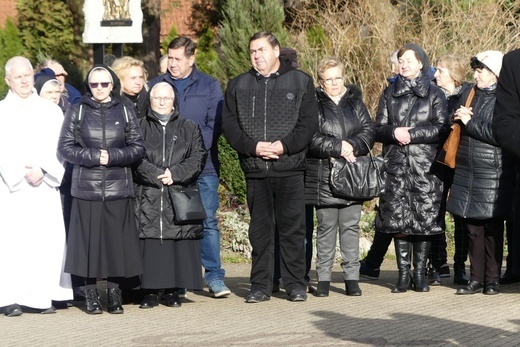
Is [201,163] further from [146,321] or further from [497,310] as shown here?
[497,310]

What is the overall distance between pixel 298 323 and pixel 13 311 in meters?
2.35

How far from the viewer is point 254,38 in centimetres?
1055

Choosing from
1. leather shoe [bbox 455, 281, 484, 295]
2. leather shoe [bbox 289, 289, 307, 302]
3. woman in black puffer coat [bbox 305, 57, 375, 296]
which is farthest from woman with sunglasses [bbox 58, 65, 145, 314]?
leather shoe [bbox 455, 281, 484, 295]

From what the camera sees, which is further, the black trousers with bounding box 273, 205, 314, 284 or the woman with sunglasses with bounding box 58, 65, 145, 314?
the black trousers with bounding box 273, 205, 314, 284

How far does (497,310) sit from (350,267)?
5.01 feet

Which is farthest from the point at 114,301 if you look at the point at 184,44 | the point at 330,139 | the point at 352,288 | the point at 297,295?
the point at 184,44

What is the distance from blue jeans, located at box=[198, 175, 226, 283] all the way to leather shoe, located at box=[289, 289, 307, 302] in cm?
73

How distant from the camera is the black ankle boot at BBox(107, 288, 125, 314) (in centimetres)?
997

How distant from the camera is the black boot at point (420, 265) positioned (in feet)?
35.8

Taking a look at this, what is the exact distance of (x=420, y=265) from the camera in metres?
10.9

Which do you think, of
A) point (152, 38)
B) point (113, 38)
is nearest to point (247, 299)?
point (113, 38)

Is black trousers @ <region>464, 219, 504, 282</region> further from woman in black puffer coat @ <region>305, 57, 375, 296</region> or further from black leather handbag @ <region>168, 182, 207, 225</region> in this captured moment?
black leather handbag @ <region>168, 182, 207, 225</region>

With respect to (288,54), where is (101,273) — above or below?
below

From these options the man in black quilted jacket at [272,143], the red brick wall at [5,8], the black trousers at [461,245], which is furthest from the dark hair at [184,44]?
the red brick wall at [5,8]
